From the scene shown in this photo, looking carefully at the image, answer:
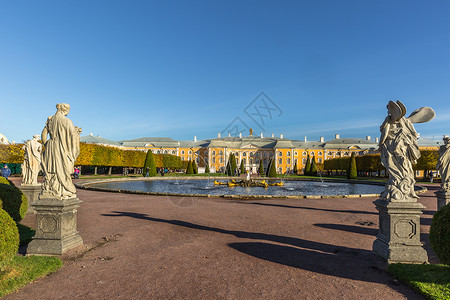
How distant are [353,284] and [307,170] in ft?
166

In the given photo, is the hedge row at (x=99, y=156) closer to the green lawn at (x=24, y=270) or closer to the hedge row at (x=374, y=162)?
the green lawn at (x=24, y=270)

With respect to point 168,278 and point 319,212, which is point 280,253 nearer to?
point 168,278

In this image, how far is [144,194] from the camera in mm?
15836

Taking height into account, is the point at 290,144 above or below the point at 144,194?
above

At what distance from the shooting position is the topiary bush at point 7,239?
3937mm

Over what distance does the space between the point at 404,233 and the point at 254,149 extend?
260 feet

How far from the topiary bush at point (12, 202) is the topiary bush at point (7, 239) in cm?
365

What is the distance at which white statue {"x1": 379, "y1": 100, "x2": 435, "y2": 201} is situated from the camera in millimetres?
5027


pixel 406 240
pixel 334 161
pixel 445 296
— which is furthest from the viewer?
pixel 334 161

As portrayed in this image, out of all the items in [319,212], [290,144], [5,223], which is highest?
[290,144]

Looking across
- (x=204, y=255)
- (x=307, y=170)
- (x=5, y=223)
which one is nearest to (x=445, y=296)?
(x=204, y=255)

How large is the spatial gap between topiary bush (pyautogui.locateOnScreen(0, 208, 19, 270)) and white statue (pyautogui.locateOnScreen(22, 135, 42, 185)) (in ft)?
20.1

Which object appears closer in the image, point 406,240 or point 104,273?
point 104,273

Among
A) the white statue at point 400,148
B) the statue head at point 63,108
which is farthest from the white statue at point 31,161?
the white statue at point 400,148
